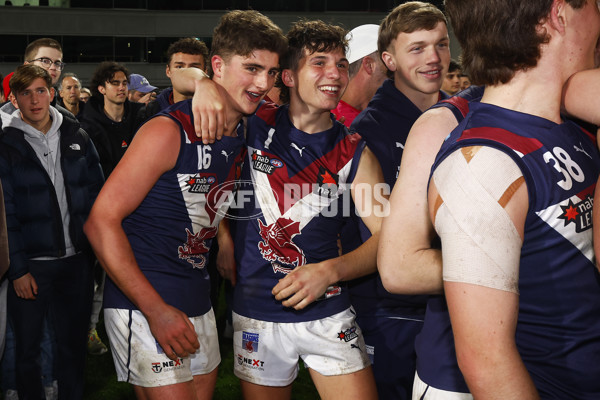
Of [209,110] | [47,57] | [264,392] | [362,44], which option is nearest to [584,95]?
[209,110]

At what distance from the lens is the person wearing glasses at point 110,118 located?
5.59 meters

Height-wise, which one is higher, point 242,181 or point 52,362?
point 242,181

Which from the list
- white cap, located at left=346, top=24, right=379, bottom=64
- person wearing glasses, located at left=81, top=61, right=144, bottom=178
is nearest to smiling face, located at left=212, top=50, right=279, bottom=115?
white cap, located at left=346, top=24, right=379, bottom=64

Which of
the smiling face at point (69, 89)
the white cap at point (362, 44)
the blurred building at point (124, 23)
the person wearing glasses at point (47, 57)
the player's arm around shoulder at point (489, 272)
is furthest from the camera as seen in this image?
the blurred building at point (124, 23)

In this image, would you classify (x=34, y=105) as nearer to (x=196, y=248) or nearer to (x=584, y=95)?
(x=196, y=248)

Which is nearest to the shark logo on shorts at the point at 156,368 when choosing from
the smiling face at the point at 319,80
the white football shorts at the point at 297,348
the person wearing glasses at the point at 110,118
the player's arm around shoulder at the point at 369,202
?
the white football shorts at the point at 297,348

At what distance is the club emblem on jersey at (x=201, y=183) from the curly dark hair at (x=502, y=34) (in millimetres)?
1434

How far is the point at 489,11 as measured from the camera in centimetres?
143

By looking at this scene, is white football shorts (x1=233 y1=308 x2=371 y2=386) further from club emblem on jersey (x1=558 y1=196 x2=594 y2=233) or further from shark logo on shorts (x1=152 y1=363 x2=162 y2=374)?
club emblem on jersey (x1=558 y1=196 x2=594 y2=233)

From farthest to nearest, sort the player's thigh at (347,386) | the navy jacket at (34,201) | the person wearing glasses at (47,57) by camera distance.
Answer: the person wearing glasses at (47,57), the navy jacket at (34,201), the player's thigh at (347,386)

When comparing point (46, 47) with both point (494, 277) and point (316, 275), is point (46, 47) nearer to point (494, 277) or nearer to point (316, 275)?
point (316, 275)

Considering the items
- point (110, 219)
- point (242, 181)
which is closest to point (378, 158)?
point (242, 181)

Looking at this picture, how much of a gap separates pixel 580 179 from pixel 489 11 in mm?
442

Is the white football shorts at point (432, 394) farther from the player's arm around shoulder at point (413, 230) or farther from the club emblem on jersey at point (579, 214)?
Answer: the club emblem on jersey at point (579, 214)
